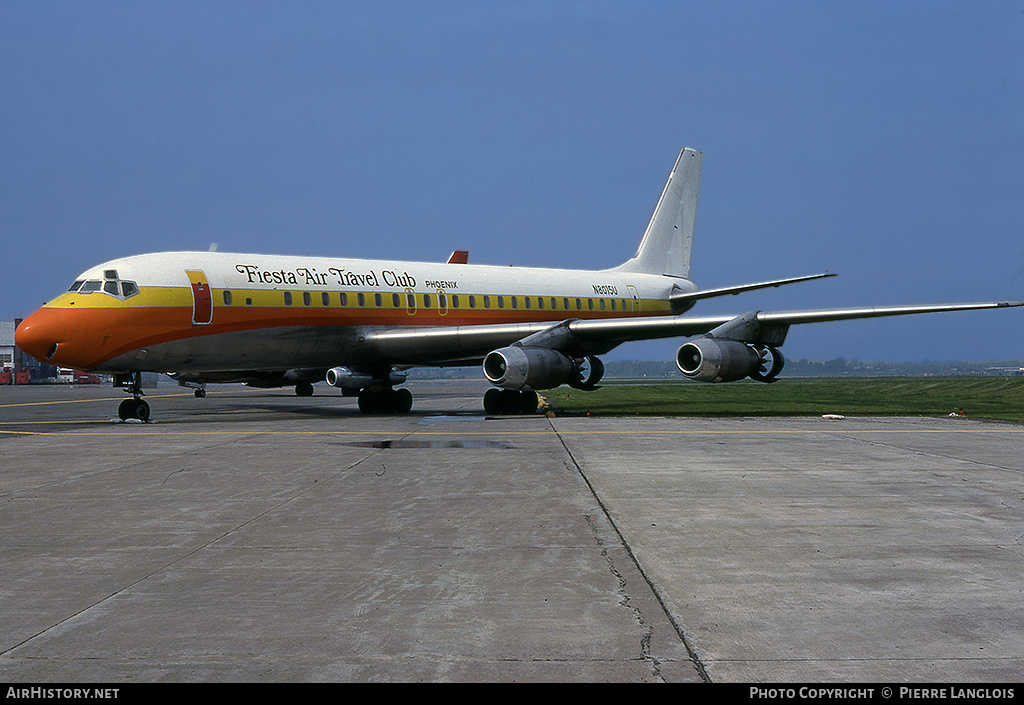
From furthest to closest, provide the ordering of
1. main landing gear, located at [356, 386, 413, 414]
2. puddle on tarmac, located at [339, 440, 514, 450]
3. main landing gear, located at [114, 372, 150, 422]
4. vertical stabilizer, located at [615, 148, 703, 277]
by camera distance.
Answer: vertical stabilizer, located at [615, 148, 703, 277], main landing gear, located at [356, 386, 413, 414], main landing gear, located at [114, 372, 150, 422], puddle on tarmac, located at [339, 440, 514, 450]

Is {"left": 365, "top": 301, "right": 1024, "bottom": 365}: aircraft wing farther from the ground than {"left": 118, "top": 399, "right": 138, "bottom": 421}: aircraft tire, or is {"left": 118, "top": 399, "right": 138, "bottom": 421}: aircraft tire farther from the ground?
{"left": 365, "top": 301, "right": 1024, "bottom": 365}: aircraft wing

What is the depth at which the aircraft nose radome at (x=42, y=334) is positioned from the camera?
770 inches

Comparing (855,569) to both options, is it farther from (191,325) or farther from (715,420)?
(191,325)

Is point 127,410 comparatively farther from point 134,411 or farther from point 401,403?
point 401,403

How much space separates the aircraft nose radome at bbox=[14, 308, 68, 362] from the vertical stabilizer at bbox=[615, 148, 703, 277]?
19706 mm

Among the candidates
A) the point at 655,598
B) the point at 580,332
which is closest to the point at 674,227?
the point at 580,332

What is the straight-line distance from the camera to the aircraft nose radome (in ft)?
64.1

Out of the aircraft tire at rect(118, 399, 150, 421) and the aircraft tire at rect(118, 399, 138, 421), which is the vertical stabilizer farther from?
the aircraft tire at rect(118, 399, 138, 421)

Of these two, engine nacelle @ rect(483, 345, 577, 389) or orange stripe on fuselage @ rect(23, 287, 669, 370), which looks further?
engine nacelle @ rect(483, 345, 577, 389)

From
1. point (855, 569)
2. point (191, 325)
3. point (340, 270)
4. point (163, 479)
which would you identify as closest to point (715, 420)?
point (340, 270)

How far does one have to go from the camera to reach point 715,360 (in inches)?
881

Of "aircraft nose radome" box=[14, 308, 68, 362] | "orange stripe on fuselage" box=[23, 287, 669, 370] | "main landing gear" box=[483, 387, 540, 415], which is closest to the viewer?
Answer: "aircraft nose radome" box=[14, 308, 68, 362]

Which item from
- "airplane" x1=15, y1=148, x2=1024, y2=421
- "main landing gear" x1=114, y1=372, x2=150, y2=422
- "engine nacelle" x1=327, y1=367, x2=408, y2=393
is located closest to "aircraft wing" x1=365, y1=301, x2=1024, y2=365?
"airplane" x1=15, y1=148, x2=1024, y2=421

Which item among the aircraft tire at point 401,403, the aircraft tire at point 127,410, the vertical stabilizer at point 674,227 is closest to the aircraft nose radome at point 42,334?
the aircraft tire at point 127,410
